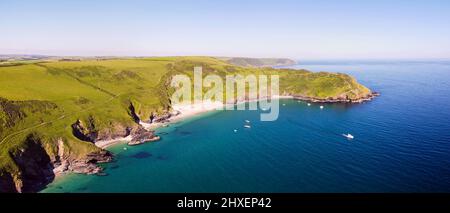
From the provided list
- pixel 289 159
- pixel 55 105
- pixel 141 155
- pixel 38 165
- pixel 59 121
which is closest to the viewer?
pixel 38 165

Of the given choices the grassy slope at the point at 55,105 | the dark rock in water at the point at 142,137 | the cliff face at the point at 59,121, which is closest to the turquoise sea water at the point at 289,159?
the dark rock in water at the point at 142,137

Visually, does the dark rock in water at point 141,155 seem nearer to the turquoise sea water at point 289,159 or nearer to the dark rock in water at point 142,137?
the turquoise sea water at point 289,159

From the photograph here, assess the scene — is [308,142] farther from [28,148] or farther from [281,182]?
[28,148]

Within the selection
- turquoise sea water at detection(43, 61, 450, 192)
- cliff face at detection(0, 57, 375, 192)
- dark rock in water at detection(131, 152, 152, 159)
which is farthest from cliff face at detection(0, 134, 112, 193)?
dark rock in water at detection(131, 152, 152, 159)

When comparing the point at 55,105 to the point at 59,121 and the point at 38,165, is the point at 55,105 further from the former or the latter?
the point at 38,165

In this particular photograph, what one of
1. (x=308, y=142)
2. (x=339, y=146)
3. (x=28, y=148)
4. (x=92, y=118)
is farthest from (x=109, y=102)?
(x=339, y=146)

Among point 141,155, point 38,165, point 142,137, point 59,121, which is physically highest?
point 59,121

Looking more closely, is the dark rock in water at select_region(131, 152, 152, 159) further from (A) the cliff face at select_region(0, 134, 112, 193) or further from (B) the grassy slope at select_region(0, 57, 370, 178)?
(B) the grassy slope at select_region(0, 57, 370, 178)

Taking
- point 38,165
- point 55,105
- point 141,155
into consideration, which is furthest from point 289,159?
point 55,105
